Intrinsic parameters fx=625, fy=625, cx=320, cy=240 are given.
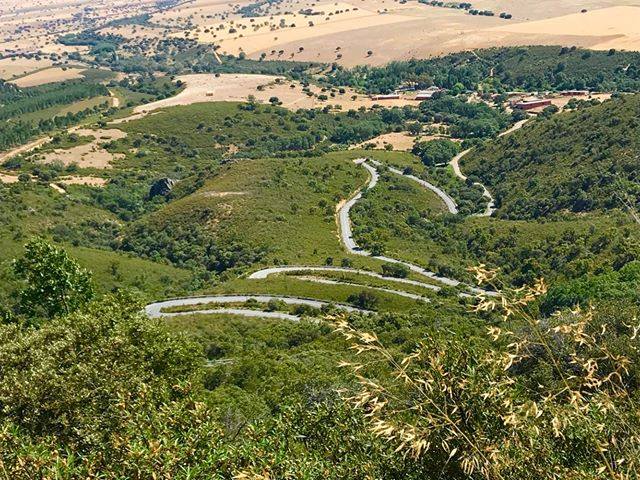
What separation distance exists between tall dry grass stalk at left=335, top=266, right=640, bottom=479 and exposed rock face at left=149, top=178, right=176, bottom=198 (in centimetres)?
15524

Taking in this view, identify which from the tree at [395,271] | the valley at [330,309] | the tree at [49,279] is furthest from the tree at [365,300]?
the tree at [49,279]

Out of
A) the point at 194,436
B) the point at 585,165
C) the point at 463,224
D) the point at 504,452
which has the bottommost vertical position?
the point at 463,224

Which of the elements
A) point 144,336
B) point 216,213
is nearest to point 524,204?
point 216,213

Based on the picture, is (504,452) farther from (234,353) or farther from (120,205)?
(120,205)

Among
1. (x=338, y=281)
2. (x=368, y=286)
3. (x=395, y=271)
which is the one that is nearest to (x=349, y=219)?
(x=395, y=271)

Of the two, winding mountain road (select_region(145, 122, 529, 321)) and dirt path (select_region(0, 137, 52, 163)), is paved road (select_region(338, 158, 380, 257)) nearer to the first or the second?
winding mountain road (select_region(145, 122, 529, 321))

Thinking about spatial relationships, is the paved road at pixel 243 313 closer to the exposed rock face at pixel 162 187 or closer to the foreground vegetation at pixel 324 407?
the foreground vegetation at pixel 324 407

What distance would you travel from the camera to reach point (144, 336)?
3931cm

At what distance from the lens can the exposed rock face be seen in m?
165

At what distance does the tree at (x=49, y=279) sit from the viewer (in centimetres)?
5881

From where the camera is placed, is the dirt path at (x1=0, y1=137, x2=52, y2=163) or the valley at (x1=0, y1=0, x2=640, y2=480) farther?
the dirt path at (x1=0, y1=137, x2=52, y2=163)

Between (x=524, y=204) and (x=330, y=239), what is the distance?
1719 inches

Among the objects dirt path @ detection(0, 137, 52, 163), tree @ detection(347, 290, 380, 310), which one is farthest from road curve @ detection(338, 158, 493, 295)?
dirt path @ detection(0, 137, 52, 163)

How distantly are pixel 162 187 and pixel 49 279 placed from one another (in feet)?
359
